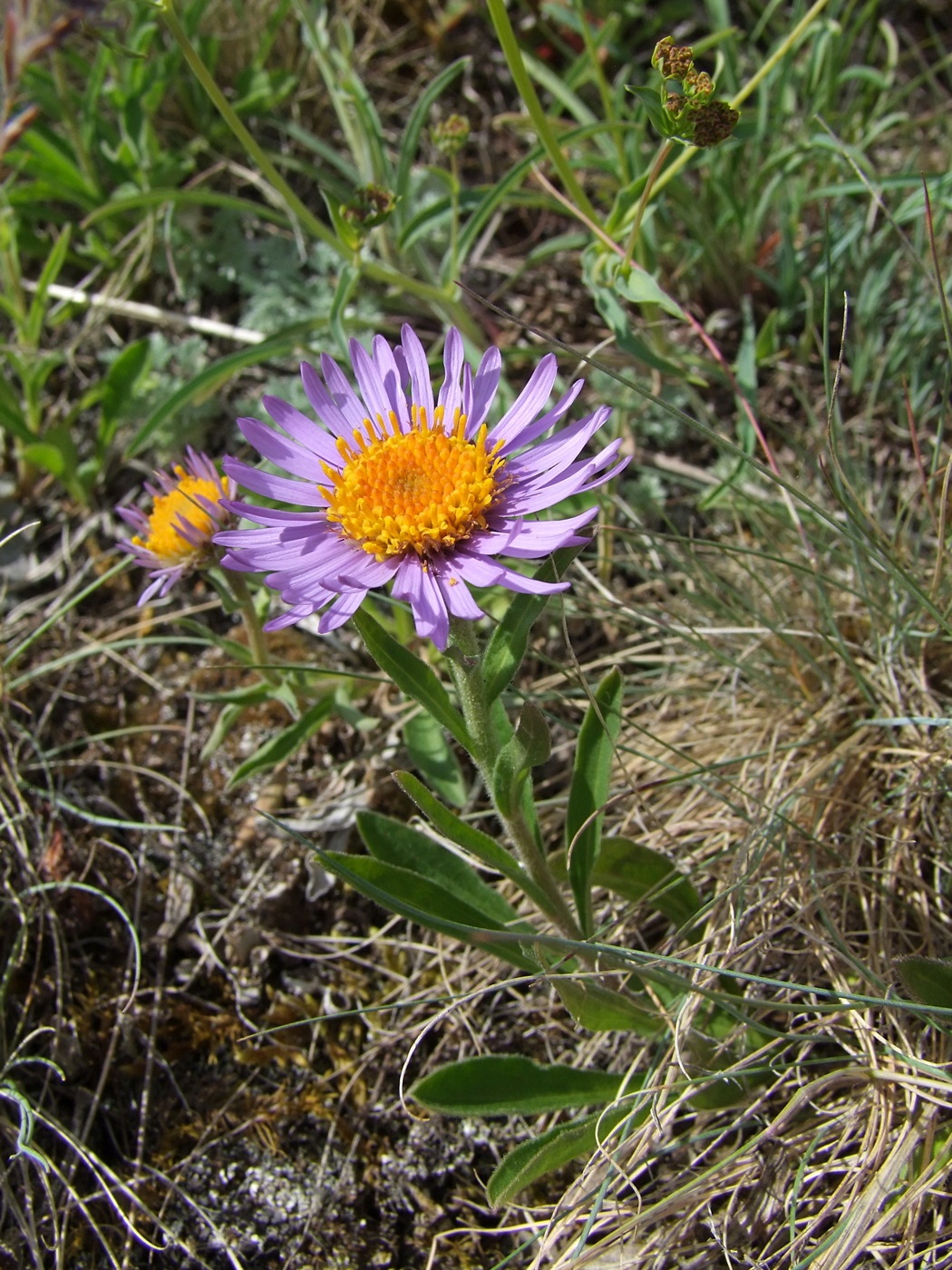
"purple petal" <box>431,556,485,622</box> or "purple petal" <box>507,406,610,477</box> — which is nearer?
"purple petal" <box>431,556,485,622</box>

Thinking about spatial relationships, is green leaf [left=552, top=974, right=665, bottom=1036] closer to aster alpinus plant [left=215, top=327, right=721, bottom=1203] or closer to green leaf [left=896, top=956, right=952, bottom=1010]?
aster alpinus plant [left=215, top=327, right=721, bottom=1203]

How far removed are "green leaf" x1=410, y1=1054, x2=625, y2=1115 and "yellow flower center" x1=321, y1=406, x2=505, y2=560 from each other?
996 mm

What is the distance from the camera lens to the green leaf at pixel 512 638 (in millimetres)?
1887

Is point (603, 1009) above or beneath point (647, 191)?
beneath

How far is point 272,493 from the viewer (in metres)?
2.09

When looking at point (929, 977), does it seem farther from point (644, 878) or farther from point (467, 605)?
point (467, 605)

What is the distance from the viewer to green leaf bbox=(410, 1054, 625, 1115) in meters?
2.00

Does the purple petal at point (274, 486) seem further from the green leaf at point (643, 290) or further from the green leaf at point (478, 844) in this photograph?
the green leaf at point (643, 290)

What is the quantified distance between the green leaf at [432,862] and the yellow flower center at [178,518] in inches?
33.1

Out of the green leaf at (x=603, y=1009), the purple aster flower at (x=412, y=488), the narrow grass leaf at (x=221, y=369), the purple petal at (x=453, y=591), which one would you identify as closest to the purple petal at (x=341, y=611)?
the purple aster flower at (x=412, y=488)

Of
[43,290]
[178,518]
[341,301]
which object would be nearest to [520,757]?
[178,518]

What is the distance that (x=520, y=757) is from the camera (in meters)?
1.85

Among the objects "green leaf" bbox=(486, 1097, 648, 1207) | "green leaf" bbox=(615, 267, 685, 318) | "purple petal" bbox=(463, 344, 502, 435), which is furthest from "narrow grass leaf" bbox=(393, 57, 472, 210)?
"green leaf" bbox=(486, 1097, 648, 1207)

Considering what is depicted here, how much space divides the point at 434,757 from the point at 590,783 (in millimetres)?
598
